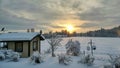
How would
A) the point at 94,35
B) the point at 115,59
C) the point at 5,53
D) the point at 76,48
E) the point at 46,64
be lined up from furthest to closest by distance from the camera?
the point at 94,35 → the point at 76,48 → the point at 5,53 → the point at 46,64 → the point at 115,59

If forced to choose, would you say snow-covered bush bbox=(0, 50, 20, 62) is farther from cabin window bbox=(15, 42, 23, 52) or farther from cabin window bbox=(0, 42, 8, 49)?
cabin window bbox=(0, 42, 8, 49)

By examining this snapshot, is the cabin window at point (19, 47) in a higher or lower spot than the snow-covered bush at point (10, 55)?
higher

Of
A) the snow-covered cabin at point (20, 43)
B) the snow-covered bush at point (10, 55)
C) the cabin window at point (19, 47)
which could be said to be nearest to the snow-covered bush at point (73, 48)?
the snow-covered cabin at point (20, 43)

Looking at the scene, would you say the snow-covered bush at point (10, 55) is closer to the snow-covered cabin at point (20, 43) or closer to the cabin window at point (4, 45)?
the snow-covered cabin at point (20, 43)

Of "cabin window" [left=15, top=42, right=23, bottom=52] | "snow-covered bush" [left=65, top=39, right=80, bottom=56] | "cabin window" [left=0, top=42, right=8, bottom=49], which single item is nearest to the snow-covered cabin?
"cabin window" [left=15, top=42, right=23, bottom=52]

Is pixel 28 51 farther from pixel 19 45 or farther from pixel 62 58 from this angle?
pixel 62 58

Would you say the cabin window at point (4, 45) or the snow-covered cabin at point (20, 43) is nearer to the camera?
the snow-covered cabin at point (20, 43)

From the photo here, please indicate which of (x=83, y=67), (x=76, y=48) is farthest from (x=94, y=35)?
(x=83, y=67)

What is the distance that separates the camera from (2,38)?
72.2 ft

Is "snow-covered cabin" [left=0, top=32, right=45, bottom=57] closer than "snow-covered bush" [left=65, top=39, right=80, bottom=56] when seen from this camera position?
Yes

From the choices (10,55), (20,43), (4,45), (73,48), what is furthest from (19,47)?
(73,48)

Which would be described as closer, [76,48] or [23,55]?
[23,55]

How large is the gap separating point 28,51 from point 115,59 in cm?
1068

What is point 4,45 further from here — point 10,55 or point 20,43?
point 10,55
